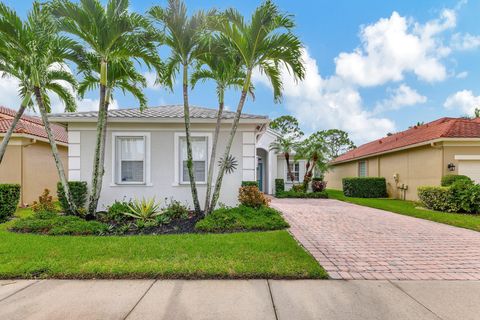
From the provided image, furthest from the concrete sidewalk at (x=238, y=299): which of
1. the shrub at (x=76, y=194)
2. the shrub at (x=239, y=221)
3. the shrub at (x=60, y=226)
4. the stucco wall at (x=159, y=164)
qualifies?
the stucco wall at (x=159, y=164)

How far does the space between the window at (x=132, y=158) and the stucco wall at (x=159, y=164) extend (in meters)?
0.31

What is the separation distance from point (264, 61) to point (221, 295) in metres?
6.34

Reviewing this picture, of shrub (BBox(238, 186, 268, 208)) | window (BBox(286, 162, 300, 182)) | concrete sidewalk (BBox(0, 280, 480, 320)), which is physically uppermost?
window (BBox(286, 162, 300, 182))

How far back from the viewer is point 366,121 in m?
24.4

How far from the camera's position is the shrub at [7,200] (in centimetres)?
823

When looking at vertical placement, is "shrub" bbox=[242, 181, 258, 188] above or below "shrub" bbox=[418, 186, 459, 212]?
above

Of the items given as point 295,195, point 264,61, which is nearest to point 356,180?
point 295,195

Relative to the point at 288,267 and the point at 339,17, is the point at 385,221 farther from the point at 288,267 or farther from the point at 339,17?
the point at 339,17

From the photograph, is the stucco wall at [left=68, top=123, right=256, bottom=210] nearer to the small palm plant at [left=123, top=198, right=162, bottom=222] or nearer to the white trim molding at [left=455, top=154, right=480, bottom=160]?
the small palm plant at [left=123, top=198, right=162, bottom=222]

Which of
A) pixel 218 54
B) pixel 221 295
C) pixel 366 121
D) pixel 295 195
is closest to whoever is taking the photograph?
pixel 221 295

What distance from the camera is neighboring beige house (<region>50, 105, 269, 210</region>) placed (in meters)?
9.03

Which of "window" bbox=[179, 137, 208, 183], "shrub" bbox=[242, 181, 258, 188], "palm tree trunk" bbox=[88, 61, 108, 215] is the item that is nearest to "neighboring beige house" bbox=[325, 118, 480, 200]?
"shrub" bbox=[242, 181, 258, 188]

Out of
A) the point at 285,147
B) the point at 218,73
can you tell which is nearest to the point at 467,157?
the point at 285,147

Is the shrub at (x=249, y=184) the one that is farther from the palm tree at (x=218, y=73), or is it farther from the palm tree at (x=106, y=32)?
the palm tree at (x=106, y=32)
